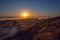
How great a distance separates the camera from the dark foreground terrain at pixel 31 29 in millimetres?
1684

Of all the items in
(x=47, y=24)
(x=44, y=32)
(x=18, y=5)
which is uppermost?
(x=18, y=5)

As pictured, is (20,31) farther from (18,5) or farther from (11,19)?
(18,5)

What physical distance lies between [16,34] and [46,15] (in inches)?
25.4

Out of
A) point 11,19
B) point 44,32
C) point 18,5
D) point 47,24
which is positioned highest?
point 18,5

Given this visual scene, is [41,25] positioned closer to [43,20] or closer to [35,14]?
[43,20]

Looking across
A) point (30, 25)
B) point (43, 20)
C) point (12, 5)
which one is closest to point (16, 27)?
point (30, 25)

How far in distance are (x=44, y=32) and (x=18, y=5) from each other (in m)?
0.64

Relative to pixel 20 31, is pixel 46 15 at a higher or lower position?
higher

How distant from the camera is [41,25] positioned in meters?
1.93

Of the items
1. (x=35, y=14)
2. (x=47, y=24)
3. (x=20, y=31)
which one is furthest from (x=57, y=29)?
(x=20, y=31)

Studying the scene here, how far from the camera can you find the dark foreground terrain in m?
1.68

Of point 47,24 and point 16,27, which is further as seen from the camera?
point 47,24

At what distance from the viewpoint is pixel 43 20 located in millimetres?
1950

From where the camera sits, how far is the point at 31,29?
1876 millimetres
